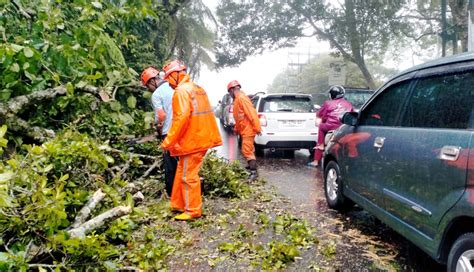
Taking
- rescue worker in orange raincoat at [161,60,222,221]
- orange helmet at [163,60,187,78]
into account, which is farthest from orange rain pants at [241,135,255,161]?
orange helmet at [163,60,187,78]

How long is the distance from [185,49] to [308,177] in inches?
431

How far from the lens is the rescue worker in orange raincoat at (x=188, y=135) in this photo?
4.30m

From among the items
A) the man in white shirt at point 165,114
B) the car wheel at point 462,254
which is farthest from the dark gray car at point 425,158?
the man in white shirt at point 165,114

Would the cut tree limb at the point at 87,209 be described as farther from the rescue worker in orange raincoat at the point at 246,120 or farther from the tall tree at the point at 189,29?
the tall tree at the point at 189,29

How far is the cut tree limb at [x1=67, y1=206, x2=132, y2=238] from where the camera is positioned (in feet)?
9.98

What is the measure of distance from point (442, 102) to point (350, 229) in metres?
2.01

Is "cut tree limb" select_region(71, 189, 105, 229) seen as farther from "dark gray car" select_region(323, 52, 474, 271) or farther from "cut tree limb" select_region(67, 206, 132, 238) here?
"dark gray car" select_region(323, 52, 474, 271)

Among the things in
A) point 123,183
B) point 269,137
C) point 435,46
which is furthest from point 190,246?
point 435,46

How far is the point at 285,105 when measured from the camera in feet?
30.7

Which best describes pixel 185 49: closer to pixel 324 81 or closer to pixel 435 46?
pixel 435 46

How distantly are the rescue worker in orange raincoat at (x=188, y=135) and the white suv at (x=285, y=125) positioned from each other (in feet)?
14.8

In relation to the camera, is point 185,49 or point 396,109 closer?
point 396,109

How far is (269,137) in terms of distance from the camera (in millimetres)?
9125

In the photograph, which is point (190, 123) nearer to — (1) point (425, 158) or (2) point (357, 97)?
(1) point (425, 158)
